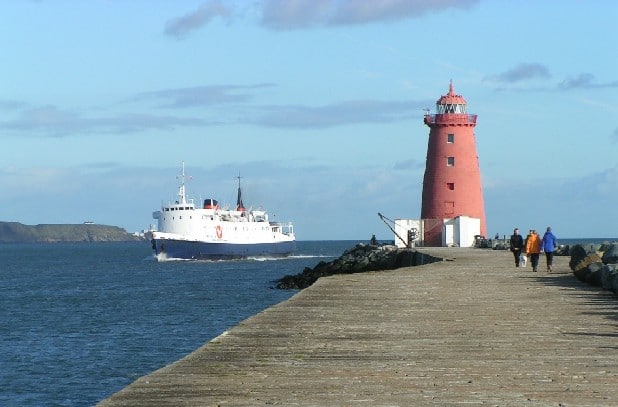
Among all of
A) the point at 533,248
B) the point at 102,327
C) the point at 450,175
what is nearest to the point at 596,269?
the point at 533,248

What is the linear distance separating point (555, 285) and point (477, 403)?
44.0 feet

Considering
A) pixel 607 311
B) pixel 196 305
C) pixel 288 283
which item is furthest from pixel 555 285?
pixel 288 283

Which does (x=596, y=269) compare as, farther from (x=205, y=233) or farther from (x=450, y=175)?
(x=205, y=233)

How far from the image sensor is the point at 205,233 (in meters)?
87.8

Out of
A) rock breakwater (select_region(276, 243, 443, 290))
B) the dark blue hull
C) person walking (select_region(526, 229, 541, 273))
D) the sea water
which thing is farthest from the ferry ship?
person walking (select_region(526, 229, 541, 273))

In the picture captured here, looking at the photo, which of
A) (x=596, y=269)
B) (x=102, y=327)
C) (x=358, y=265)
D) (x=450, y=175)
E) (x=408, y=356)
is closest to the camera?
(x=408, y=356)

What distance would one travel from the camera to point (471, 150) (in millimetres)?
50688

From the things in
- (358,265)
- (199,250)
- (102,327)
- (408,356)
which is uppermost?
(199,250)

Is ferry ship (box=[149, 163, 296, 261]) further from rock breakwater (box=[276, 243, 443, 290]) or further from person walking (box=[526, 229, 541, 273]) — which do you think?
person walking (box=[526, 229, 541, 273])

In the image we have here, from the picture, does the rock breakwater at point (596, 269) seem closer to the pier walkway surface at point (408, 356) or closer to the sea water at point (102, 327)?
the pier walkway surface at point (408, 356)

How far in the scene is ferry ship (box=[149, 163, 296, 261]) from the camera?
284ft

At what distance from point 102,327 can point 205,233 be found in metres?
58.5

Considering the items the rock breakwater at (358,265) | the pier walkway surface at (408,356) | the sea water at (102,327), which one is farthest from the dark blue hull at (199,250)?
the pier walkway surface at (408,356)

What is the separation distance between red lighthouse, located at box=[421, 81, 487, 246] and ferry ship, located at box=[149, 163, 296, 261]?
38.5 m
